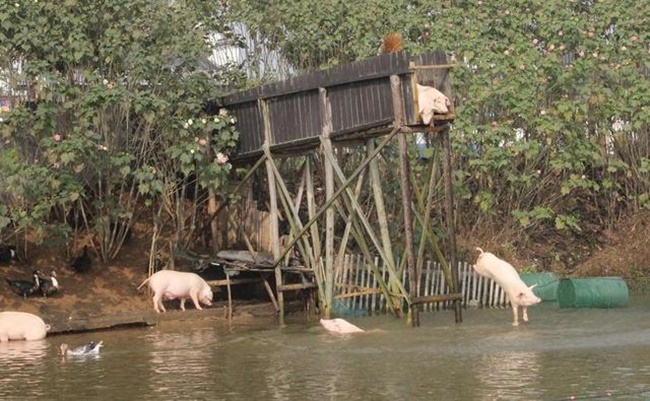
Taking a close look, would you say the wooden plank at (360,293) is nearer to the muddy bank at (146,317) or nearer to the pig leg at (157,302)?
the muddy bank at (146,317)

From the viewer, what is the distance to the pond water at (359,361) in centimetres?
1436

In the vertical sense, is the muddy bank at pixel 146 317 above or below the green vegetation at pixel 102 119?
below

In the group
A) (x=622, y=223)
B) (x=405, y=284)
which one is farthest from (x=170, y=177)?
(x=622, y=223)

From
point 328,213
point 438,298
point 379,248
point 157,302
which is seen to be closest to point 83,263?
point 157,302

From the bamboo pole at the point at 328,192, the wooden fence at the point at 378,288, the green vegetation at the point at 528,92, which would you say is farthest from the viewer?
the green vegetation at the point at 528,92

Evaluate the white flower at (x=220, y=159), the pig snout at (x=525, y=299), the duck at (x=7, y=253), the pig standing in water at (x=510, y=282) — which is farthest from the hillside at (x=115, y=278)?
the pig snout at (x=525, y=299)

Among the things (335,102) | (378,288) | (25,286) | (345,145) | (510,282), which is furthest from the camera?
(345,145)

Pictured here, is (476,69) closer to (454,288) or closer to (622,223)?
(622,223)

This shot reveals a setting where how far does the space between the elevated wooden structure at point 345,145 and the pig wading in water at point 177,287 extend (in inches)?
48.4

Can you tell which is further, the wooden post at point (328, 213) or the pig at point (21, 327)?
the wooden post at point (328, 213)

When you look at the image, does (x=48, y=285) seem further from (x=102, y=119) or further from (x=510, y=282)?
(x=510, y=282)

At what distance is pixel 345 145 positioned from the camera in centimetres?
2169

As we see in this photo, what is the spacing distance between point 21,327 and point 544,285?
8720 mm

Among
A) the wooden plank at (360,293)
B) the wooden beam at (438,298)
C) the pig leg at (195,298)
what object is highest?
the pig leg at (195,298)
